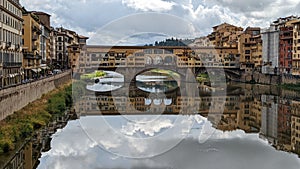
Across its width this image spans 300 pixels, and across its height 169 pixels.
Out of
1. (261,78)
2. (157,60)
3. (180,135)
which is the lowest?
(180,135)

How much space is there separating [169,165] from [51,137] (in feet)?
16.5

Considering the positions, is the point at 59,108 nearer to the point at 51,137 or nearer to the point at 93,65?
the point at 51,137

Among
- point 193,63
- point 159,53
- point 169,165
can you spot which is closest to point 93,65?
point 159,53

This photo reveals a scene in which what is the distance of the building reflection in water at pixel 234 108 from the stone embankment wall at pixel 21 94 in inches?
81.8

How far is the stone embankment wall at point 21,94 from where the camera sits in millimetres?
14695

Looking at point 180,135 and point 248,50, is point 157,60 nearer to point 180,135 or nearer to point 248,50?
point 248,50

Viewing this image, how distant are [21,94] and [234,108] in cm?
1149

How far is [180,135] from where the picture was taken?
52.2 feet

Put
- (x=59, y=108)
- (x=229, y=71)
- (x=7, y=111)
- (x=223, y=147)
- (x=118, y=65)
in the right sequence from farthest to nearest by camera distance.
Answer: (x=229, y=71) < (x=118, y=65) < (x=59, y=108) < (x=7, y=111) < (x=223, y=147)

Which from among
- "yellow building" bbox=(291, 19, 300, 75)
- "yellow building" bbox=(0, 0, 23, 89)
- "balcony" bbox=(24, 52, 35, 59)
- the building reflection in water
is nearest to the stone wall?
"yellow building" bbox=(291, 19, 300, 75)

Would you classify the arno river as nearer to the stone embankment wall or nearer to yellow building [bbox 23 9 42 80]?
the stone embankment wall

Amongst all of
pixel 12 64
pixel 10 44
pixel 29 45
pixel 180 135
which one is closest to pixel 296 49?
pixel 29 45

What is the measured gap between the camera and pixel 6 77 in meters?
21.4

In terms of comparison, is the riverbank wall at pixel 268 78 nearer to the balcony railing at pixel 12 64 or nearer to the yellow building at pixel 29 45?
the yellow building at pixel 29 45
